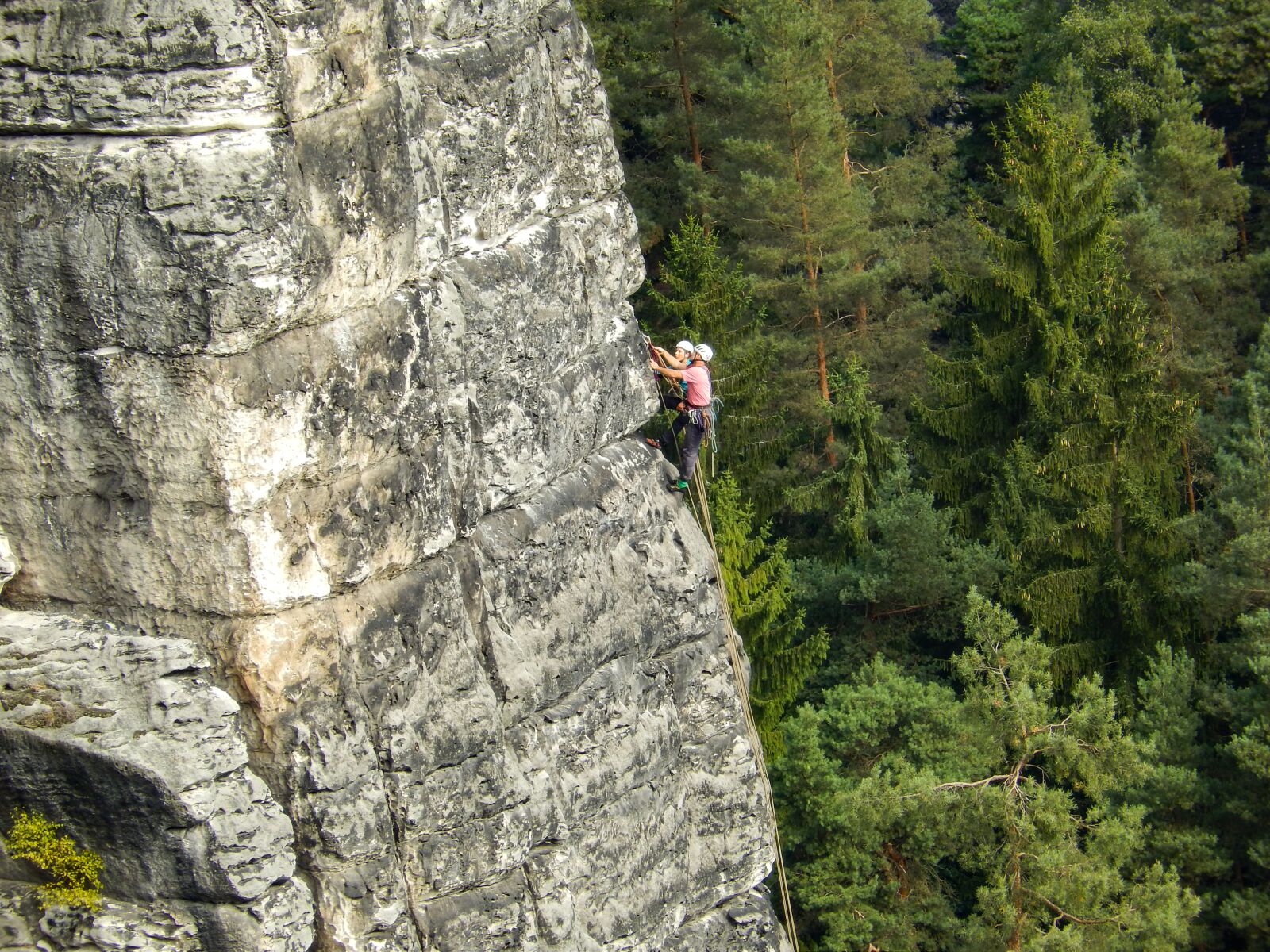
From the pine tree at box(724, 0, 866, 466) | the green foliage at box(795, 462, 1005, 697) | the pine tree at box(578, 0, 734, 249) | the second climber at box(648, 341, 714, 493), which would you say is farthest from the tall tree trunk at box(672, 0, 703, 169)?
the second climber at box(648, 341, 714, 493)

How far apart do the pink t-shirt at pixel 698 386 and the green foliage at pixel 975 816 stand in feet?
15.5

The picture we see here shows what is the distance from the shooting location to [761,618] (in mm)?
18078

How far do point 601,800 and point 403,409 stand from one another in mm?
3739

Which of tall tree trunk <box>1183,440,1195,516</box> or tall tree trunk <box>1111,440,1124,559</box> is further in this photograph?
tall tree trunk <box>1183,440,1195,516</box>

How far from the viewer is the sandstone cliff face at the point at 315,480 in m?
8.45

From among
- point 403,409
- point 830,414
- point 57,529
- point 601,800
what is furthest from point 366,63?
point 830,414

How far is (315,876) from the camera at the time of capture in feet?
31.6

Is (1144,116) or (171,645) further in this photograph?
(1144,116)

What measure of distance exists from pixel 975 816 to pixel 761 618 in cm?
339

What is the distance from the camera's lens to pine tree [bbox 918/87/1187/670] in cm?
1972

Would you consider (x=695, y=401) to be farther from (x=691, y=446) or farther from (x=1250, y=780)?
(x=1250, y=780)

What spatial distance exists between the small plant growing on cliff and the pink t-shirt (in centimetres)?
685

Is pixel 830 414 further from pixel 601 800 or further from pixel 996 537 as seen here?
pixel 601 800

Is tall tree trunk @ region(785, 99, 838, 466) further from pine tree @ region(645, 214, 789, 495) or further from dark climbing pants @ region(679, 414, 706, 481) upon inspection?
dark climbing pants @ region(679, 414, 706, 481)
